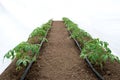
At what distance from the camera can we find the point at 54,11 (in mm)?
18297

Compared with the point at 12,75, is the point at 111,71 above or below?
below

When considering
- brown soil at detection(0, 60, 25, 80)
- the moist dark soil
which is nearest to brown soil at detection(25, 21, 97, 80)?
the moist dark soil

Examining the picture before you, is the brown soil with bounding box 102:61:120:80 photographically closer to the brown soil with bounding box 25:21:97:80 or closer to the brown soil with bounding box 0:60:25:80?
the brown soil with bounding box 25:21:97:80

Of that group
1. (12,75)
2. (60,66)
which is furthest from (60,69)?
(12,75)

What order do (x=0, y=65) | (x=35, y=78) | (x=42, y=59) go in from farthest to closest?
(x=0, y=65), (x=42, y=59), (x=35, y=78)

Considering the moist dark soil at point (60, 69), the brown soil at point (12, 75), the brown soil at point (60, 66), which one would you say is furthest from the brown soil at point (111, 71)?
the brown soil at point (12, 75)

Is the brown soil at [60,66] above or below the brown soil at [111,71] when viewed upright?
above

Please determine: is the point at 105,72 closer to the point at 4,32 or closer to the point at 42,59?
the point at 42,59

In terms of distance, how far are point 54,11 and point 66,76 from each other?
14642 millimetres

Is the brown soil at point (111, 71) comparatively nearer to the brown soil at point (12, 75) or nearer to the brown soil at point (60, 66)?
the brown soil at point (60, 66)

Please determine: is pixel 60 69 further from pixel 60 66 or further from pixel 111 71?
pixel 111 71

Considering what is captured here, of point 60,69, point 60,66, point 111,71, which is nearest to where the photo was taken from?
point 111,71

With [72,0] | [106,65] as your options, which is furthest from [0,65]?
[72,0]

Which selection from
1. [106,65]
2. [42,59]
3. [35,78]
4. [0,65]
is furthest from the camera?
[0,65]
